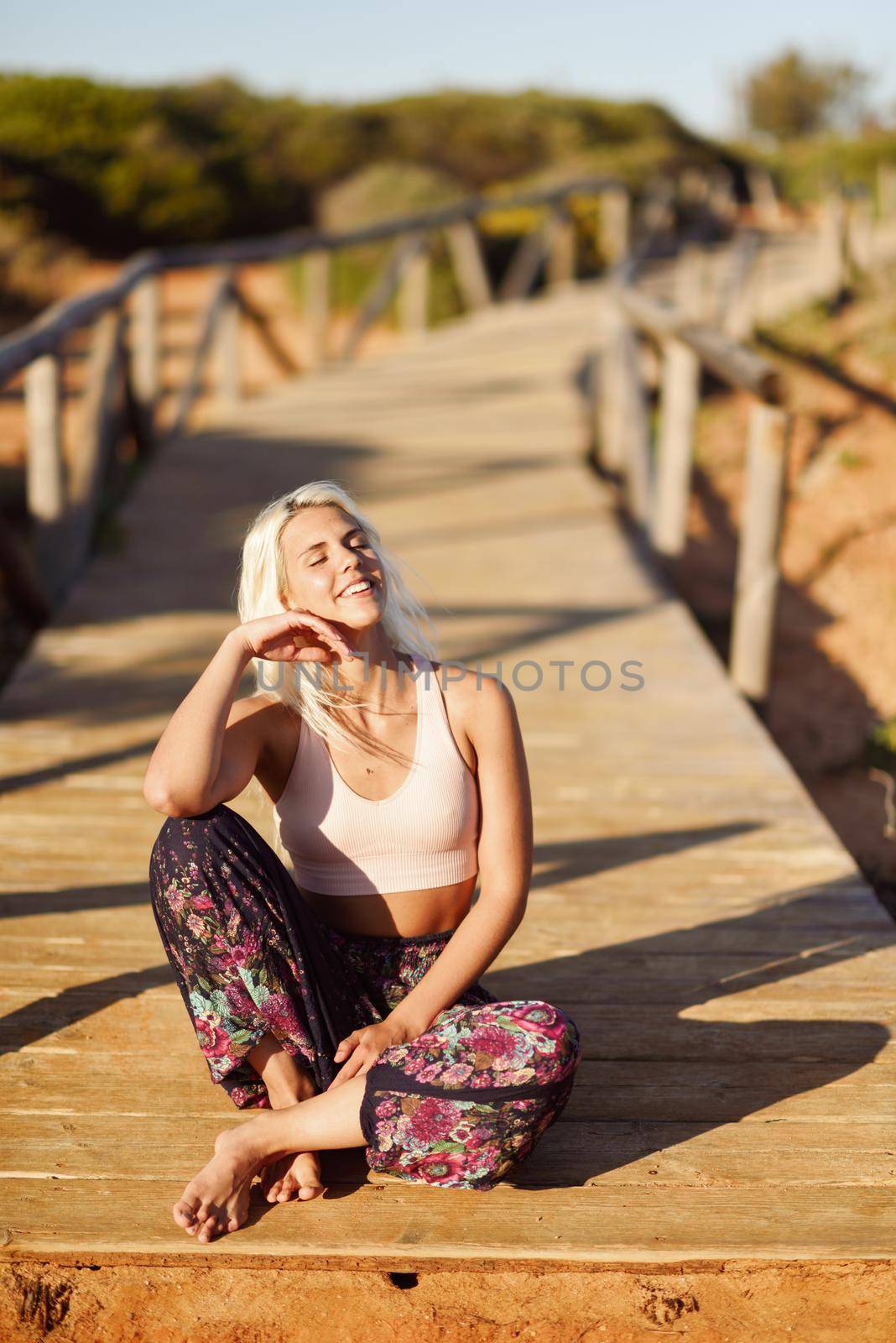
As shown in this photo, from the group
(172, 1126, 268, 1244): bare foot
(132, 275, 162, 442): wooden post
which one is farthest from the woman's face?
(132, 275, 162, 442): wooden post

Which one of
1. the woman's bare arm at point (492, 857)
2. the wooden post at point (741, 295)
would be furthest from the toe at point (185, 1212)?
the wooden post at point (741, 295)

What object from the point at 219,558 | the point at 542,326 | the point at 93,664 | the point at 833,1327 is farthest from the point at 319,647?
the point at 542,326

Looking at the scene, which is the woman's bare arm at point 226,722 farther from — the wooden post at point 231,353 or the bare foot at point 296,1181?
the wooden post at point 231,353

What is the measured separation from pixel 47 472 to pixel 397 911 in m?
3.56

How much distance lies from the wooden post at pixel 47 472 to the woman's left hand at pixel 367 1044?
11.4 ft

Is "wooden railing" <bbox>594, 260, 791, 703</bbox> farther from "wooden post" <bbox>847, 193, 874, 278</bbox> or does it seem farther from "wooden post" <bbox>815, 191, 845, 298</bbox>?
"wooden post" <bbox>847, 193, 874, 278</bbox>

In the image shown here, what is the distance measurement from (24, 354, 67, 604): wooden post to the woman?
310 centimetres

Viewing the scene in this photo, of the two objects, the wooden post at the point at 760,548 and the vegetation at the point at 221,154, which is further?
the vegetation at the point at 221,154

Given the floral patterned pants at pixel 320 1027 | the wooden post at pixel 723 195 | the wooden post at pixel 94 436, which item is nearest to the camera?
the floral patterned pants at pixel 320 1027

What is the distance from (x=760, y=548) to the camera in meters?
4.73

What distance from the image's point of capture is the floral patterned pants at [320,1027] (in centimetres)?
199

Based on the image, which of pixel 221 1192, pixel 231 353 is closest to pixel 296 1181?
pixel 221 1192

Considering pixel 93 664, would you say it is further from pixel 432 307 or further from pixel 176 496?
pixel 432 307

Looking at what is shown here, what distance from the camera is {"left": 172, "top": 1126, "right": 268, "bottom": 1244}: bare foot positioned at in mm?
1999
